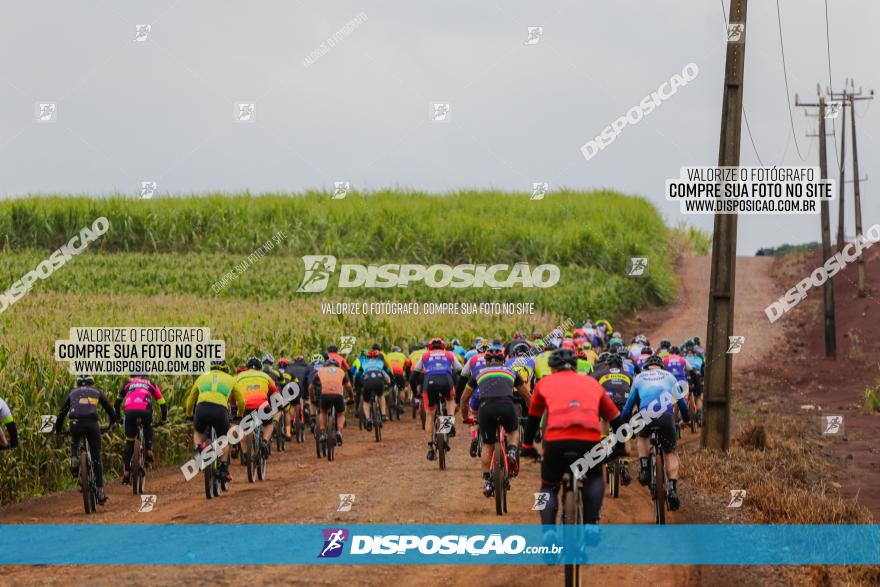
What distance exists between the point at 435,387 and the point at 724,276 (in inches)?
226

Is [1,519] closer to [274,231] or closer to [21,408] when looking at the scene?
[21,408]

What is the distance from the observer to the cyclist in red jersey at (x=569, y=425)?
11109 mm

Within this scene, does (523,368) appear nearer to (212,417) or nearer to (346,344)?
(212,417)

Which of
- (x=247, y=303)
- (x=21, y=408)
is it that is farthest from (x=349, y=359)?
(x=21, y=408)

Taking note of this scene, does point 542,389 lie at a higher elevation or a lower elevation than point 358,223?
lower

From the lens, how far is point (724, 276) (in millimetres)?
21594

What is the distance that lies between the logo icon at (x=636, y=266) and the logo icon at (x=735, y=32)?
39.7 m

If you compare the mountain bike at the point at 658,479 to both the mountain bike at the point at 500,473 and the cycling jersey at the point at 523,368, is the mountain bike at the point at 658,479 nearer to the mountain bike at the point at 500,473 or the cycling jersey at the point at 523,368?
the mountain bike at the point at 500,473

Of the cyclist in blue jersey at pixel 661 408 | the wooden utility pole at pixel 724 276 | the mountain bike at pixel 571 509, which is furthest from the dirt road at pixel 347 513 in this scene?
the wooden utility pole at pixel 724 276

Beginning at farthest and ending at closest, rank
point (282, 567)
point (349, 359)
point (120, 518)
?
point (349, 359) → point (120, 518) → point (282, 567)

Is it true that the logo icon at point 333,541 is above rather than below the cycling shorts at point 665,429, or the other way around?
below

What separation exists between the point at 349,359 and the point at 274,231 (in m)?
30.2

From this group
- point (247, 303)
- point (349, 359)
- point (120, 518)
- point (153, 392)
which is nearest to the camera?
point (120, 518)

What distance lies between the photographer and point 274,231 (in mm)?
63562
